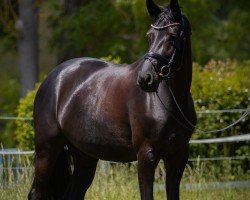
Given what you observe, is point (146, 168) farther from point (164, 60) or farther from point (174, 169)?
point (164, 60)

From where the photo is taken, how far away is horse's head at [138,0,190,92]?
21.5 ft

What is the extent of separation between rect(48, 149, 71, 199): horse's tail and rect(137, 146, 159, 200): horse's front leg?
5.22ft

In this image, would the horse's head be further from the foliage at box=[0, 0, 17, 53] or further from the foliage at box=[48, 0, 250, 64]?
the foliage at box=[0, 0, 17, 53]

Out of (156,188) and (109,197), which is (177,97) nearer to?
(109,197)

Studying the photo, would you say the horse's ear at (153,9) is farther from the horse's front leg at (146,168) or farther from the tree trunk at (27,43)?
the tree trunk at (27,43)

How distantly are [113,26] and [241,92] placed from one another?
24.7ft

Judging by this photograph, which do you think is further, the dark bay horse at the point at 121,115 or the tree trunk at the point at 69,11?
the tree trunk at the point at 69,11

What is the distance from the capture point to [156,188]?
33.1ft

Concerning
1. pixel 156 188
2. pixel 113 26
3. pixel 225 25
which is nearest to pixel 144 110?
pixel 156 188

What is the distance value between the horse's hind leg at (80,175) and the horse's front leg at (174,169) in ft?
4.26

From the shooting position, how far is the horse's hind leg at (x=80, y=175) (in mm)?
8156

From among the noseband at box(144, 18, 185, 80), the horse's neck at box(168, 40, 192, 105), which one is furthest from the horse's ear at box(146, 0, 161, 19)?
the horse's neck at box(168, 40, 192, 105)

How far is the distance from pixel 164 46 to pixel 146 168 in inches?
40.6

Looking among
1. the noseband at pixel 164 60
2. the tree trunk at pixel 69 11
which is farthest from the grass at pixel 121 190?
the tree trunk at pixel 69 11
